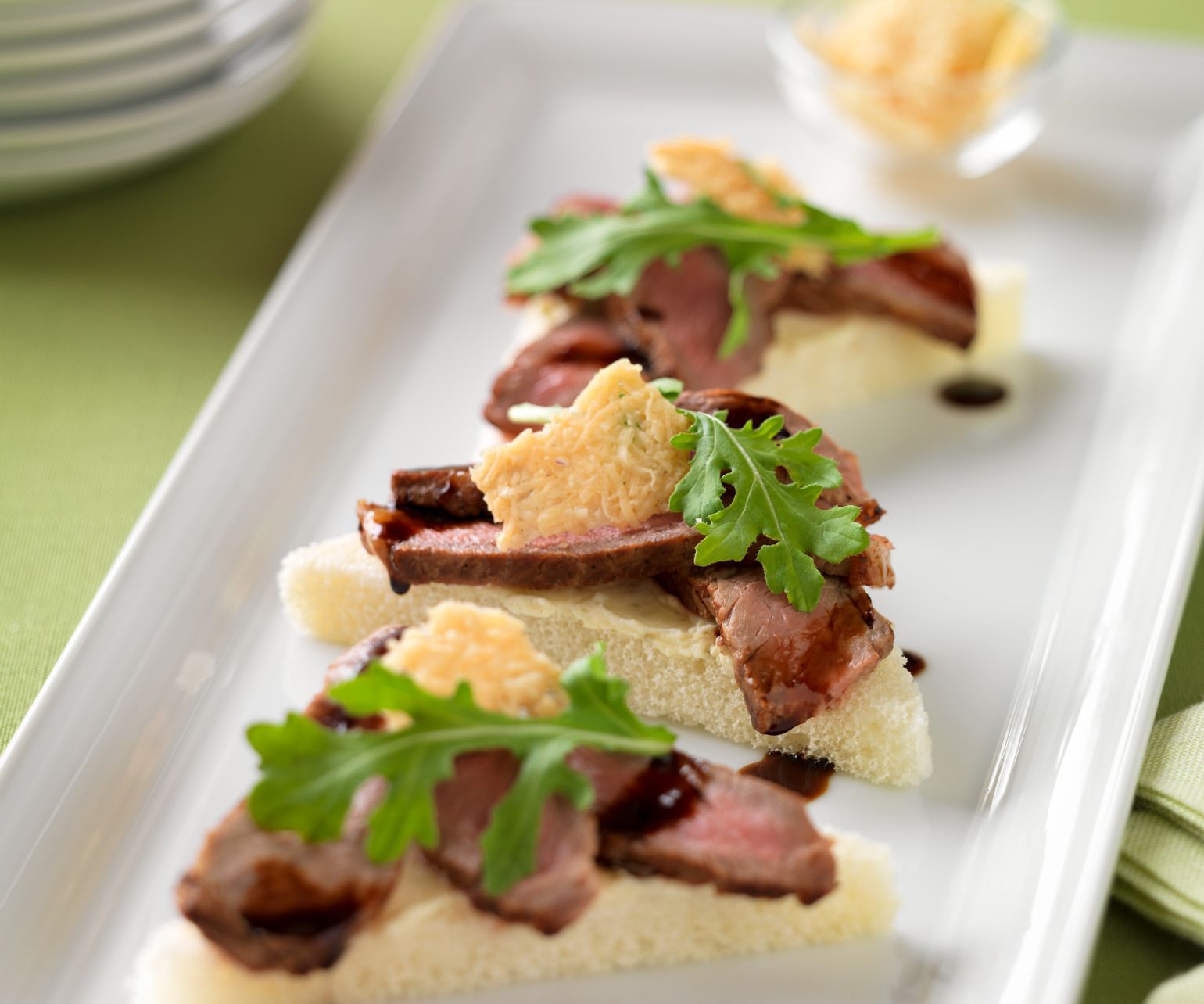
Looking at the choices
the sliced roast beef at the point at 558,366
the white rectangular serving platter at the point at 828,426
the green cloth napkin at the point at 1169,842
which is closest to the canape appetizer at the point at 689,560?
the white rectangular serving platter at the point at 828,426

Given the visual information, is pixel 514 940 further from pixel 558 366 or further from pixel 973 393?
pixel 973 393

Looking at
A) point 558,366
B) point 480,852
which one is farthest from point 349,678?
point 558,366

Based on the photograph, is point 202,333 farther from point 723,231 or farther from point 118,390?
point 723,231

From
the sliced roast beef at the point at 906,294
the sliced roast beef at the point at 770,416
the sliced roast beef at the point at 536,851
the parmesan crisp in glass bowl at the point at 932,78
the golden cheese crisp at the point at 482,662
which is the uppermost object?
the parmesan crisp in glass bowl at the point at 932,78

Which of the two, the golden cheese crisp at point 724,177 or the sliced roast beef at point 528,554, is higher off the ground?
the golden cheese crisp at point 724,177

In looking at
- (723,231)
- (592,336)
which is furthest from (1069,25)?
(592,336)

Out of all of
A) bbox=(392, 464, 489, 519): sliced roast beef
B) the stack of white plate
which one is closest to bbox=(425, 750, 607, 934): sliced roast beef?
bbox=(392, 464, 489, 519): sliced roast beef

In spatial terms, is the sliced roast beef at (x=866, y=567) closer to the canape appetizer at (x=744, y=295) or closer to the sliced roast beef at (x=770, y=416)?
the sliced roast beef at (x=770, y=416)
